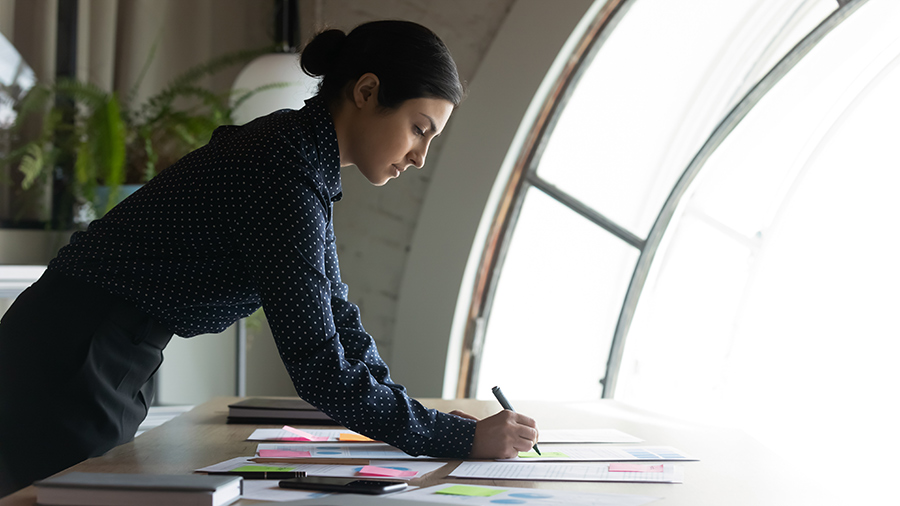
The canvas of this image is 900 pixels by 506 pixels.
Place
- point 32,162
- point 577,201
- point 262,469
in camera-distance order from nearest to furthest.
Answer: point 262,469, point 32,162, point 577,201

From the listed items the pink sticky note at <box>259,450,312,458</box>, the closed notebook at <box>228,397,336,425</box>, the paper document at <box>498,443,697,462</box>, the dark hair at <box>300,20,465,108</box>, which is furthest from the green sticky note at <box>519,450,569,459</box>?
the dark hair at <box>300,20,465,108</box>

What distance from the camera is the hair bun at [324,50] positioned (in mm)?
1246


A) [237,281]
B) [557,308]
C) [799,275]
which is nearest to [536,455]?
[237,281]

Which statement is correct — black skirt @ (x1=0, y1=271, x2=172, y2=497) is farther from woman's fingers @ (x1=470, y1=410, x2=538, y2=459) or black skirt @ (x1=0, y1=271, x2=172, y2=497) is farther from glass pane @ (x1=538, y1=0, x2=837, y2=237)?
glass pane @ (x1=538, y1=0, x2=837, y2=237)

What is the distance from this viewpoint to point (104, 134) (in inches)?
87.4


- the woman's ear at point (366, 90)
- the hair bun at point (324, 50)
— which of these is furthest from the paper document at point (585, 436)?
the hair bun at point (324, 50)

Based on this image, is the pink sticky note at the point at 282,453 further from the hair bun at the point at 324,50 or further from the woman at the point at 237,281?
the hair bun at the point at 324,50

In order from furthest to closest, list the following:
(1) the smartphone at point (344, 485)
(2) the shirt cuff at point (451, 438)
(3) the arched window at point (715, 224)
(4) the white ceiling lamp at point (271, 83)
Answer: (3) the arched window at point (715, 224) → (4) the white ceiling lamp at point (271, 83) → (2) the shirt cuff at point (451, 438) → (1) the smartphone at point (344, 485)

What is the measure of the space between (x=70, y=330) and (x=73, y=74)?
1.81m

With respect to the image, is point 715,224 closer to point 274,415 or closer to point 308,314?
point 274,415

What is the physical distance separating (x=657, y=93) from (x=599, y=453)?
8.29ft

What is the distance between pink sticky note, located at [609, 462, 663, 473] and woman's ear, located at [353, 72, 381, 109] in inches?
25.7

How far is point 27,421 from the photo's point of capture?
1.08 m

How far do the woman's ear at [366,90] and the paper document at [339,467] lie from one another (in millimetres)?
550
